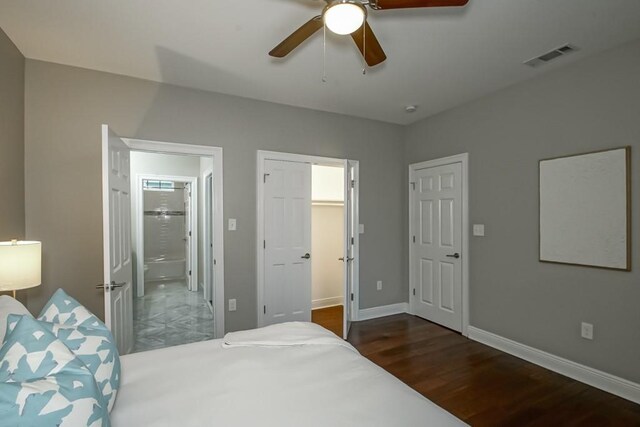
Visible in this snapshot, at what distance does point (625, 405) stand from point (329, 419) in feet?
8.26

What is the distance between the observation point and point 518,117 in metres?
3.00

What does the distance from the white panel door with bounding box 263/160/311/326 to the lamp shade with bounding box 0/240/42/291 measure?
6.33 feet

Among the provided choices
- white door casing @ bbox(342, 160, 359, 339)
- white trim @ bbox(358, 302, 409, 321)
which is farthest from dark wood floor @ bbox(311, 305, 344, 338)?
white trim @ bbox(358, 302, 409, 321)

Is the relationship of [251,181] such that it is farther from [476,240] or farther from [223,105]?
[476,240]

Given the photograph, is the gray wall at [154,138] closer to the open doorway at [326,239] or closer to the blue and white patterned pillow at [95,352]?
the open doorway at [326,239]

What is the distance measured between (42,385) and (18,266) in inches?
55.2

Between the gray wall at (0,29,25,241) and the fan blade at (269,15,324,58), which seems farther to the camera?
the gray wall at (0,29,25,241)

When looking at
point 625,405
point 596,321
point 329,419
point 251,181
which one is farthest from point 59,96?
point 625,405

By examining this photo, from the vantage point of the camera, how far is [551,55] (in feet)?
8.15

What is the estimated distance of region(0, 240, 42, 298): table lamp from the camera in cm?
173

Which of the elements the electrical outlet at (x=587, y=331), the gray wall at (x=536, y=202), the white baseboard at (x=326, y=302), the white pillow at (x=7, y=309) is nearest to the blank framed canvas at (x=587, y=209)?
the gray wall at (x=536, y=202)

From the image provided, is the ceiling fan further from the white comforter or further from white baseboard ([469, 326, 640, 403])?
white baseboard ([469, 326, 640, 403])

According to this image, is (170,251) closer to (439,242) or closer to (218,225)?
(218,225)

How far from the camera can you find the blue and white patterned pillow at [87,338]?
45.3 inches
